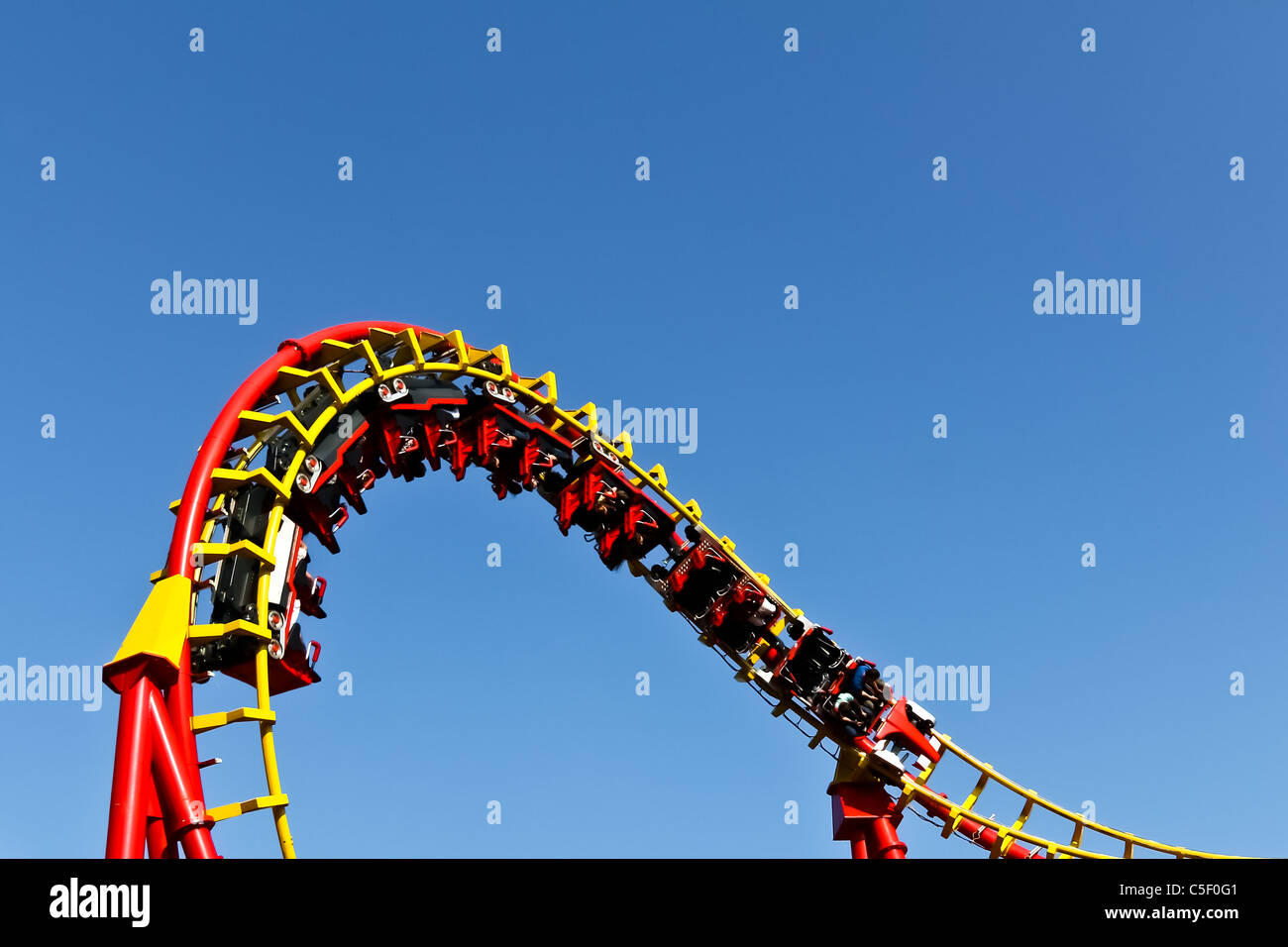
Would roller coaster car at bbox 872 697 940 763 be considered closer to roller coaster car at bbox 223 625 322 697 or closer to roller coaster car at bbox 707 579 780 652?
roller coaster car at bbox 707 579 780 652

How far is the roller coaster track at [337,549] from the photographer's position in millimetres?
8844

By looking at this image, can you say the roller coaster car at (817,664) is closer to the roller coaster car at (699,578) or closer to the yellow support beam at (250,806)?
the roller coaster car at (699,578)

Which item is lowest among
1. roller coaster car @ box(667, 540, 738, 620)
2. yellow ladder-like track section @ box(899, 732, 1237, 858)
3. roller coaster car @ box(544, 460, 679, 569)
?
yellow ladder-like track section @ box(899, 732, 1237, 858)

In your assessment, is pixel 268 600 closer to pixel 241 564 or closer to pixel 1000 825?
pixel 241 564

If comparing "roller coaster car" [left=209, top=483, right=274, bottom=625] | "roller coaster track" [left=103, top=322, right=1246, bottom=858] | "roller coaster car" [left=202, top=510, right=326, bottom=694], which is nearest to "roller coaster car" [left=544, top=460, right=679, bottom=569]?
"roller coaster track" [left=103, top=322, right=1246, bottom=858]

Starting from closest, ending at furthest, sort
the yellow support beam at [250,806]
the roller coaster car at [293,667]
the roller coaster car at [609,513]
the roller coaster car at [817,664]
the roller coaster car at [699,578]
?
the yellow support beam at [250,806] → the roller coaster car at [293,667] → the roller coaster car at [609,513] → the roller coaster car at [699,578] → the roller coaster car at [817,664]

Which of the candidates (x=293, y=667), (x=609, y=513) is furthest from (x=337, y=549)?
(x=609, y=513)

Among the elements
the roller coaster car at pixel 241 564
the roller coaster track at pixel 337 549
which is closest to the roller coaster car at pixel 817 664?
the roller coaster track at pixel 337 549

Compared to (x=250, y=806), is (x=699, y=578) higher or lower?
higher

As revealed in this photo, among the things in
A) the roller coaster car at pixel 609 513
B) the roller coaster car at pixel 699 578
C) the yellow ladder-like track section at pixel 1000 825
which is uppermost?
the roller coaster car at pixel 609 513

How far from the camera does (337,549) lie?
11.4 m

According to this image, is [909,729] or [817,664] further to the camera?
[909,729]

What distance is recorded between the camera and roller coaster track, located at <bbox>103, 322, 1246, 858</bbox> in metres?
8.84
